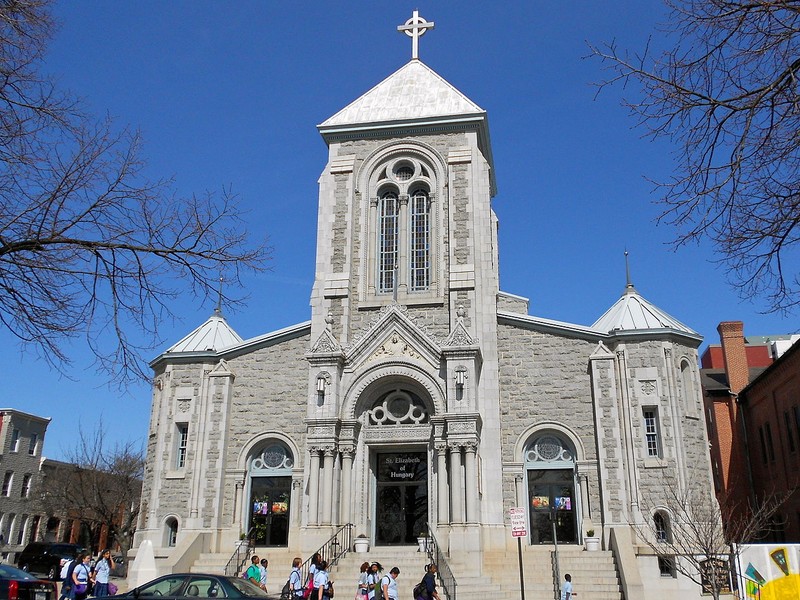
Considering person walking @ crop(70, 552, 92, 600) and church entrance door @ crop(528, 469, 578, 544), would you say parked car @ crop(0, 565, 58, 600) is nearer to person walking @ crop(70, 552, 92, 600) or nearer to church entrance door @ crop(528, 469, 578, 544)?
person walking @ crop(70, 552, 92, 600)

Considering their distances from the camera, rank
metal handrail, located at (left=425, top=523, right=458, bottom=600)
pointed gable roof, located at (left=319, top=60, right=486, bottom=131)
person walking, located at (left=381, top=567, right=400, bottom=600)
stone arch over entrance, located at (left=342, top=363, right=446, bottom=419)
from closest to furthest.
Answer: person walking, located at (left=381, top=567, right=400, bottom=600) < metal handrail, located at (left=425, top=523, right=458, bottom=600) < stone arch over entrance, located at (left=342, top=363, right=446, bottom=419) < pointed gable roof, located at (left=319, top=60, right=486, bottom=131)

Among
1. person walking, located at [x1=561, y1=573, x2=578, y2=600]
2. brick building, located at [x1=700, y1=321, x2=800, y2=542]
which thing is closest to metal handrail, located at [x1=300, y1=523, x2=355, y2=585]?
person walking, located at [x1=561, y1=573, x2=578, y2=600]

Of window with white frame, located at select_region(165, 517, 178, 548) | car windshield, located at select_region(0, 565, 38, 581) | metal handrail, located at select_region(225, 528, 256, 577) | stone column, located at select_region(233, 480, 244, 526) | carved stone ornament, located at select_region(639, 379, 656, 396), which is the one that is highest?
carved stone ornament, located at select_region(639, 379, 656, 396)

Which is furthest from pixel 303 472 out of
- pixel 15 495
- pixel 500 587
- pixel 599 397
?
pixel 15 495

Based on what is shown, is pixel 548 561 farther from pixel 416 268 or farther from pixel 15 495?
pixel 15 495

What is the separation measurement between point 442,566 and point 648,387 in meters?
9.25

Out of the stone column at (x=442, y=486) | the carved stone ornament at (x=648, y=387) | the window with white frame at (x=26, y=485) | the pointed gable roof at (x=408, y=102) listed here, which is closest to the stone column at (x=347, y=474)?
the stone column at (x=442, y=486)

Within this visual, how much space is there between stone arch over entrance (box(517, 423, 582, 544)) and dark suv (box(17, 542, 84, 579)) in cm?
2216

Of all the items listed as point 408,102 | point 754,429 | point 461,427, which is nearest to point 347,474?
point 461,427

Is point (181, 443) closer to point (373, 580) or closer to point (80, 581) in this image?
point (80, 581)

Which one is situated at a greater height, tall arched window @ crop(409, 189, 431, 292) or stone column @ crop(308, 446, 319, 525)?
tall arched window @ crop(409, 189, 431, 292)

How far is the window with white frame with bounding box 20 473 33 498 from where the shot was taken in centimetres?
5306

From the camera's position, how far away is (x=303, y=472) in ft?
87.3

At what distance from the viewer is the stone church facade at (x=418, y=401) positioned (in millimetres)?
24531
